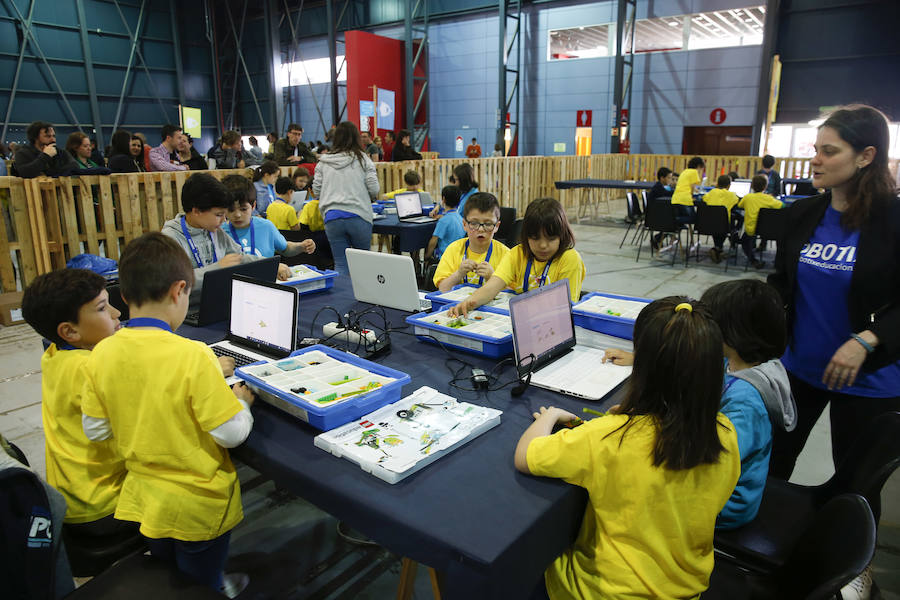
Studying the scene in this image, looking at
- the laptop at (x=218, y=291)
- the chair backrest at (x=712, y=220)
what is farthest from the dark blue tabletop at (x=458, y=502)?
the chair backrest at (x=712, y=220)

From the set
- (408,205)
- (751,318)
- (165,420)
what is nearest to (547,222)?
(751,318)

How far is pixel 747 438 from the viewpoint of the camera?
4.77 ft

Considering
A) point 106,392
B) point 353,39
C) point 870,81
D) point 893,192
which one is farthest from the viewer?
point 353,39

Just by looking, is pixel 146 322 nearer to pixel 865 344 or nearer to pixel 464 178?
pixel 865 344

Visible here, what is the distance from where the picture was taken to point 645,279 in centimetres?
669

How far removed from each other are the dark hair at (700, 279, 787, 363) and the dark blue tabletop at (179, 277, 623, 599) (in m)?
0.44

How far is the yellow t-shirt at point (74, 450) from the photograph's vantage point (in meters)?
1.58

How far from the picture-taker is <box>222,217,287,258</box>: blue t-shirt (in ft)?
10.9

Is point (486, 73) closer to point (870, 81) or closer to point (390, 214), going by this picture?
point (870, 81)

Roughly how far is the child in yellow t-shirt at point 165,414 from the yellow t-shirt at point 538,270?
142 centimetres

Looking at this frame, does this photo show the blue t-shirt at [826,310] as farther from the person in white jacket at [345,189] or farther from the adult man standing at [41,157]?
the adult man standing at [41,157]

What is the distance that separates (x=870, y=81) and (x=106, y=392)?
1489 centimetres

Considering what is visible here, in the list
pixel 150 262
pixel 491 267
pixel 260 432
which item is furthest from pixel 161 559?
pixel 491 267

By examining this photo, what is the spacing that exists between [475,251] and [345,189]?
6.95 ft
